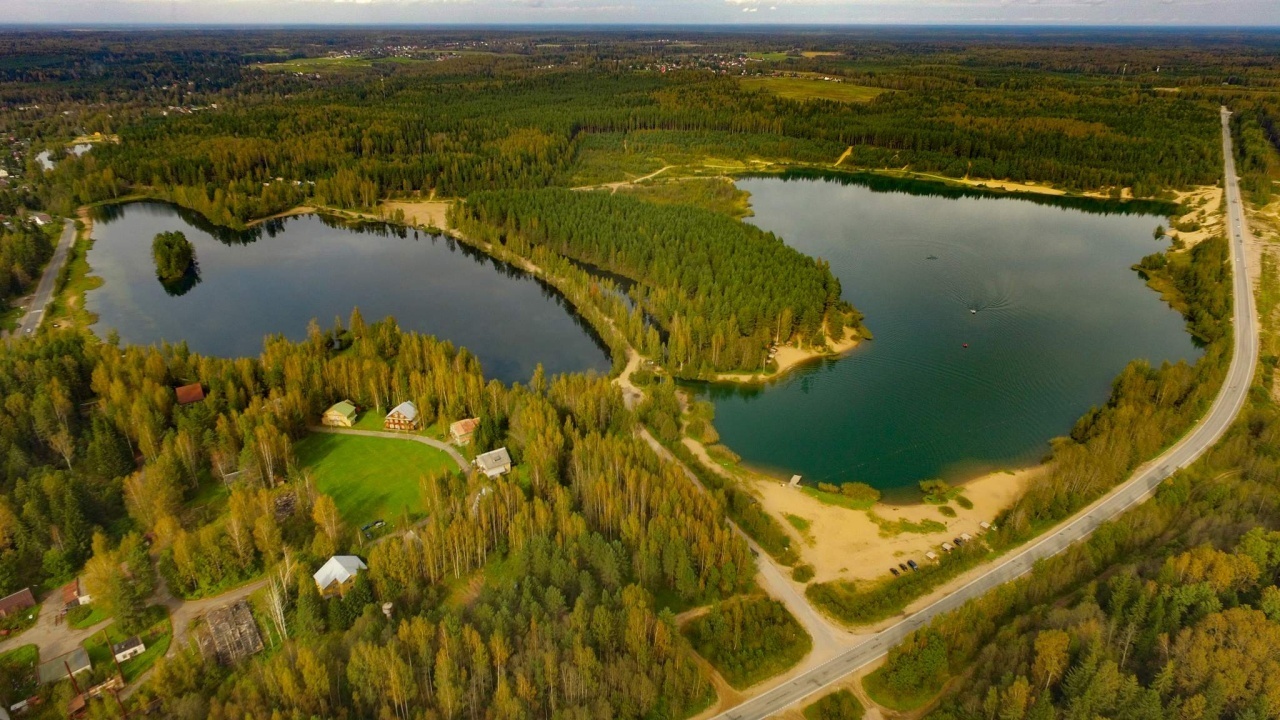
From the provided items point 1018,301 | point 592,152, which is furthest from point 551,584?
point 592,152

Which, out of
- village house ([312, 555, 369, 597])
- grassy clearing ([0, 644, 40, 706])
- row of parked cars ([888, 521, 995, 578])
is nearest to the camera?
grassy clearing ([0, 644, 40, 706])

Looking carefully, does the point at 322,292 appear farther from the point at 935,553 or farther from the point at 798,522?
the point at 935,553

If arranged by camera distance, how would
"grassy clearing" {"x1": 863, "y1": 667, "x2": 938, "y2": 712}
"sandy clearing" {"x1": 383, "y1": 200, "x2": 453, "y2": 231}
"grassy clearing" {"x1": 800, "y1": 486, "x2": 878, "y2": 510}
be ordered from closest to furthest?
"grassy clearing" {"x1": 863, "y1": 667, "x2": 938, "y2": 712}, "grassy clearing" {"x1": 800, "y1": 486, "x2": 878, "y2": 510}, "sandy clearing" {"x1": 383, "y1": 200, "x2": 453, "y2": 231}

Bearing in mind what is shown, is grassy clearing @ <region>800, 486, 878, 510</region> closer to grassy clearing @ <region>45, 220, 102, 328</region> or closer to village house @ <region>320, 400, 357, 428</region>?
village house @ <region>320, 400, 357, 428</region>

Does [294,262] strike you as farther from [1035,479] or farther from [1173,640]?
[1173,640]

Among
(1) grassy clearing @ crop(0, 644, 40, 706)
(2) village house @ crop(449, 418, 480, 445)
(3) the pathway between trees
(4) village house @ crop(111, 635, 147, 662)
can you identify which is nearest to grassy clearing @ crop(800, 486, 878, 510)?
(2) village house @ crop(449, 418, 480, 445)

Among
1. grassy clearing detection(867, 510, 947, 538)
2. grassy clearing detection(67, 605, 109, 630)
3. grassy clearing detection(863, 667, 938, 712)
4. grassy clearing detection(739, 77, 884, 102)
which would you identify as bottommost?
grassy clearing detection(863, 667, 938, 712)
